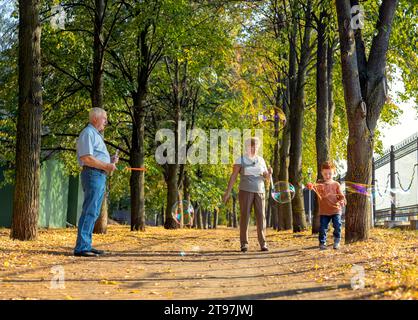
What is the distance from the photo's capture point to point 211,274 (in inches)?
331

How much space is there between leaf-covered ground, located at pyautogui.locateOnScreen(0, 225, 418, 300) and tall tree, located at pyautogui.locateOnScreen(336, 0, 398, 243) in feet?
2.61

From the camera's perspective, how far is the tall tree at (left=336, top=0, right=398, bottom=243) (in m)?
12.6

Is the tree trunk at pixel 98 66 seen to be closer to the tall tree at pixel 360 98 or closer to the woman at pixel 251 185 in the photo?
the woman at pixel 251 185

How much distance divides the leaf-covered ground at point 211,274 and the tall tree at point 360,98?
0.80 metres

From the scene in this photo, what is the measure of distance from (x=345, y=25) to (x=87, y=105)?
13.4 metres

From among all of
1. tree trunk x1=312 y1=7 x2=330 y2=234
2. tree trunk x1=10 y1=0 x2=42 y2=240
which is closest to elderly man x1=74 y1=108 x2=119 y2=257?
tree trunk x1=10 y1=0 x2=42 y2=240

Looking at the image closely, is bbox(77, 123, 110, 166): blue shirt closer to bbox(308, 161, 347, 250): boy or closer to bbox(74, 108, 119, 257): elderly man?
bbox(74, 108, 119, 257): elderly man

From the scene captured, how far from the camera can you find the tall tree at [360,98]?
12.6 meters

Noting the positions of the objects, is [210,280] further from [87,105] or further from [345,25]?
[87,105]

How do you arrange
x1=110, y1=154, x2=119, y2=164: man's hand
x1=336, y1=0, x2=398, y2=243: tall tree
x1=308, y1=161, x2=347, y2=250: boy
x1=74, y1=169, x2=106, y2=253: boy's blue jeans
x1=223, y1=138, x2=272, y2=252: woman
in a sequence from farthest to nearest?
1. x1=336, y1=0, x2=398, y2=243: tall tree
2. x1=308, y1=161, x2=347, y2=250: boy
3. x1=223, y1=138, x2=272, y2=252: woman
4. x1=110, y1=154, x2=119, y2=164: man's hand
5. x1=74, y1=169, x2=106, y2=253: boy's blue jeans

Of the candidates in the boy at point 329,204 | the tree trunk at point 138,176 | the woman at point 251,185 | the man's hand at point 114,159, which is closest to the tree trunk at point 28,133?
the man's hand at point 114,159

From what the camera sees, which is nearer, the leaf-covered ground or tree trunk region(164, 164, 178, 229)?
the leaf-covered ground

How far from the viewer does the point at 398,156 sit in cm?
2108
